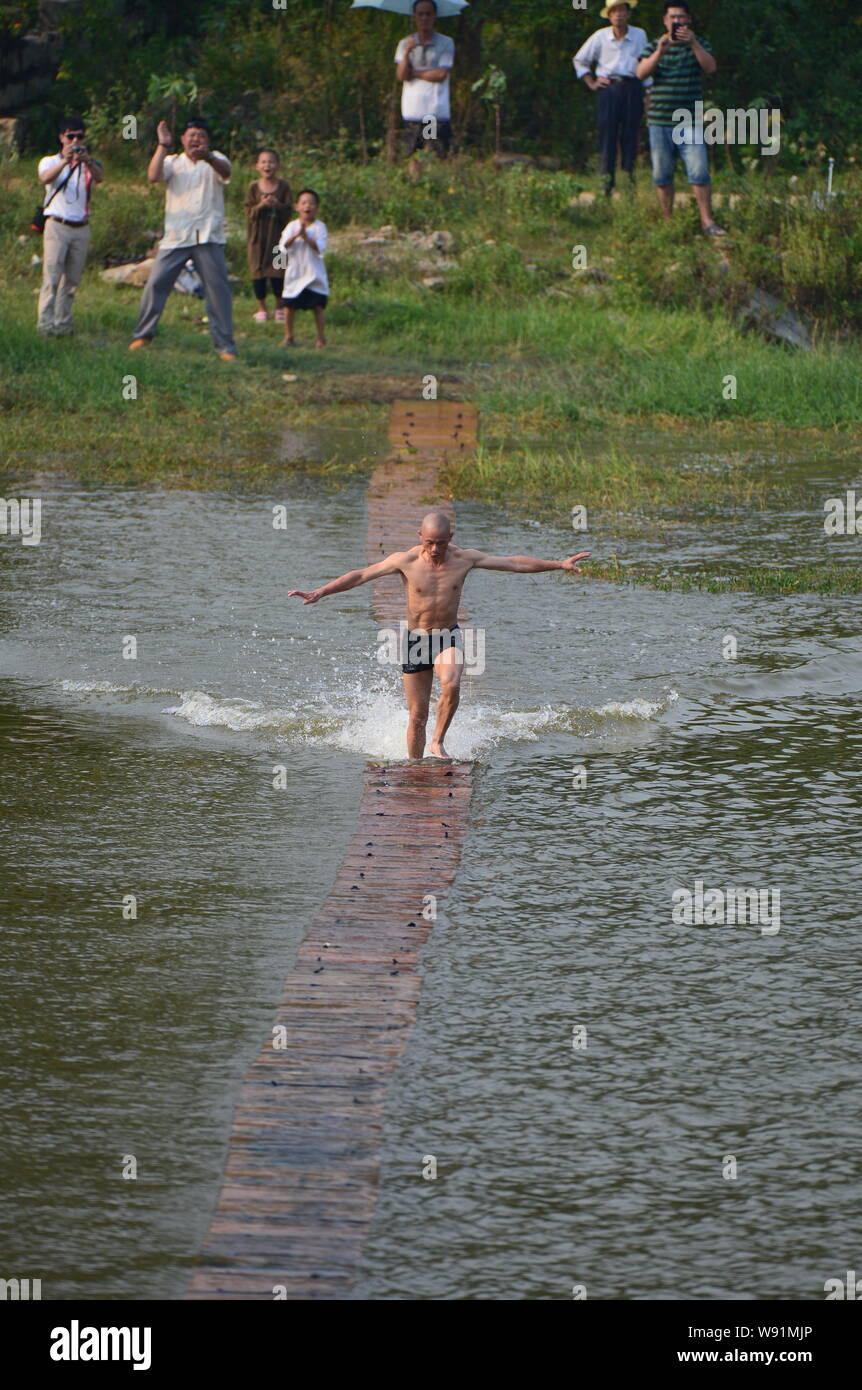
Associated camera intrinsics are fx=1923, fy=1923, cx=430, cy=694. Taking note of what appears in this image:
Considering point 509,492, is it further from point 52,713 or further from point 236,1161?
point 236,1161

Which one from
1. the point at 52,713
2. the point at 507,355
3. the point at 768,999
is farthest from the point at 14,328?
the point at 768,999

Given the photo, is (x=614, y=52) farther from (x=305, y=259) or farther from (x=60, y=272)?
(x=60, y=272)

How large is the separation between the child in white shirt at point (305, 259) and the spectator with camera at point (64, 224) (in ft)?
6.39

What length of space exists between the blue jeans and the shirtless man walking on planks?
37.9ft

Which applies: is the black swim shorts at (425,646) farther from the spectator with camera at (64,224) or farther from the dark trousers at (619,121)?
the dark trousers at (619,121)

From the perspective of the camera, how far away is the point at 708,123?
925 inches

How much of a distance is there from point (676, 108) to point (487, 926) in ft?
47.4

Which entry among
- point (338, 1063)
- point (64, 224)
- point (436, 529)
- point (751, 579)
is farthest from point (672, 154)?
point (338, 1063)

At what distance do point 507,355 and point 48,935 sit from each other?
1278 cm

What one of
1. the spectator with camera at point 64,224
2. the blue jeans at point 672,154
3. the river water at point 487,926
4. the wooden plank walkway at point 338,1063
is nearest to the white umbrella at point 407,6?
the blue jeans at point 672,154

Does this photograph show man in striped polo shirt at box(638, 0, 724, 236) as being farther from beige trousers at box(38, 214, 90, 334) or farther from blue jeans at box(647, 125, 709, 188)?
beige trousers at box(38, 214, 90, 334)

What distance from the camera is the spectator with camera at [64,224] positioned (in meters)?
17.3

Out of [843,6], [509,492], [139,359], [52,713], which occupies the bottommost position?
[52,713]

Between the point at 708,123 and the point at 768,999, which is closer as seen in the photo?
the point at 768,999
